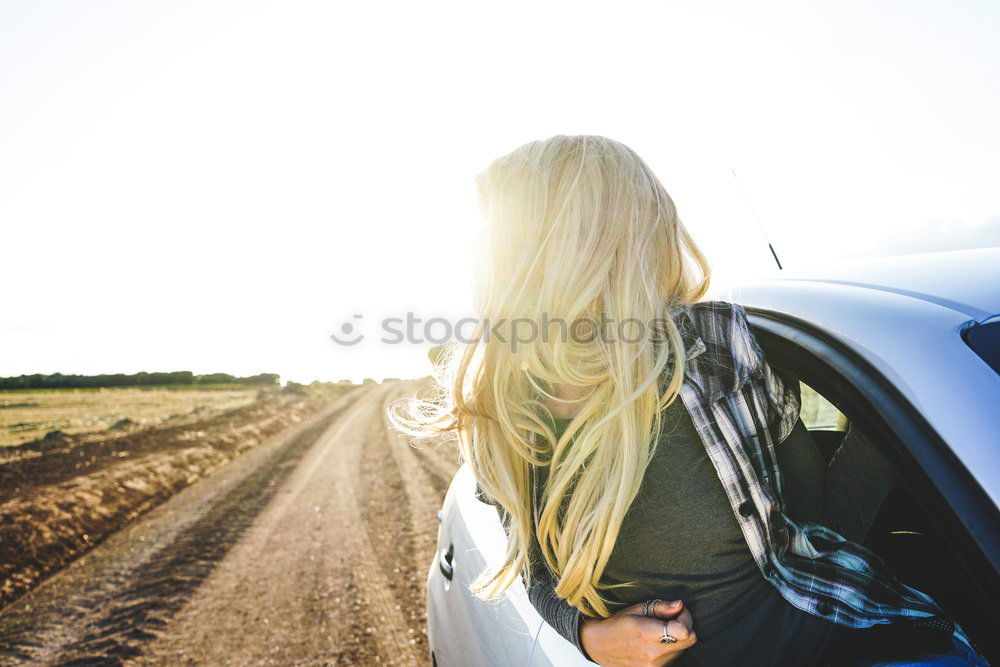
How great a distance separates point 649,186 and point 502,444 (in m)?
0.69

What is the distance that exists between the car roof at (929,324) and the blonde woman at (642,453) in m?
0.19

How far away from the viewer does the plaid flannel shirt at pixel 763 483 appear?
1.03m

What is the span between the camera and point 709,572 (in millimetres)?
1047

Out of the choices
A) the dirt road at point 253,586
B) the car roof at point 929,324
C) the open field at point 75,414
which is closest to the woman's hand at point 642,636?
the car roof at point 929,324

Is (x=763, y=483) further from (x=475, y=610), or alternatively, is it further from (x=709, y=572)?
(x=475, y=610)

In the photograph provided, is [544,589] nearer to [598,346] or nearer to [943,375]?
[598,346]

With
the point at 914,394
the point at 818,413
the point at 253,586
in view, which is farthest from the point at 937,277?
the point at 253,586

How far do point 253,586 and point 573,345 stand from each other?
4.46 m

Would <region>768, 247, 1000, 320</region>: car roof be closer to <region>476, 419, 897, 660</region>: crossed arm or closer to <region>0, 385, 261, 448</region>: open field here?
<region>476, 419, 897, 660</region>: crossed arm

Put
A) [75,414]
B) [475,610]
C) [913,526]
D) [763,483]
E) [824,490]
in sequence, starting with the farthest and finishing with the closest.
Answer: [75,414] → [475,610] → [913,526] → [824,490] → [763,483]

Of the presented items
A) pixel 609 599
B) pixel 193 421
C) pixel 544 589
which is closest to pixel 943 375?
pixel 609 599

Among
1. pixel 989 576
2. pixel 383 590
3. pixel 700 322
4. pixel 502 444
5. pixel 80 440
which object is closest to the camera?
pixel 989 576

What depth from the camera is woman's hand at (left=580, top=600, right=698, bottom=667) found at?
3.39ft

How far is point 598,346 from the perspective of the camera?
1.17 meters
